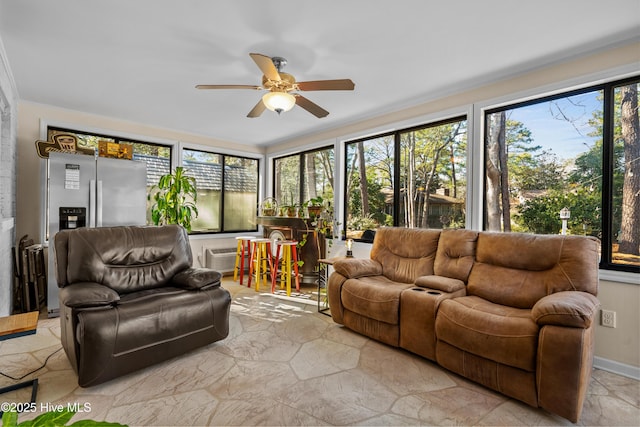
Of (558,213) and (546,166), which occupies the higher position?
(546,166)

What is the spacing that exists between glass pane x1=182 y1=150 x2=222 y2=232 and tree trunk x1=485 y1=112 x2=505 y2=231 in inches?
174

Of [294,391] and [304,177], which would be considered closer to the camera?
[294,391]

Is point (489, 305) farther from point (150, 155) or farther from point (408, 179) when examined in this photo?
point (150, 155)

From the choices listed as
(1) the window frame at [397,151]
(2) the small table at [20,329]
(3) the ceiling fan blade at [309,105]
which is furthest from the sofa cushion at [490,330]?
(2) the small table at [20,329]

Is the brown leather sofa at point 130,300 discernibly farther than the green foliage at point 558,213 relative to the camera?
No

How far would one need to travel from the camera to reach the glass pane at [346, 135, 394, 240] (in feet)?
14.4

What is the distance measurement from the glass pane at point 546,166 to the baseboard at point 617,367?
0.98m

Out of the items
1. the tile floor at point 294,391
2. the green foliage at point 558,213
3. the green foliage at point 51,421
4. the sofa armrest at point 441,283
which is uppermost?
the green foliage at point 558,213

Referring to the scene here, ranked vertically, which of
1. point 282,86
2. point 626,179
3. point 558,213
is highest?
point 282,86

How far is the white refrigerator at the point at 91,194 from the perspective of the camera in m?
3.65

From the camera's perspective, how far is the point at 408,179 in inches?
163

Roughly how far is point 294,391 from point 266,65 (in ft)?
7.31

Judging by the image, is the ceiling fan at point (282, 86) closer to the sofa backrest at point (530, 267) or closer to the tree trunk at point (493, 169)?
the tree trunk at point (493, 169)

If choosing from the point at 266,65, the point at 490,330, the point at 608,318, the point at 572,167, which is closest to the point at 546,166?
the point at 572,167
